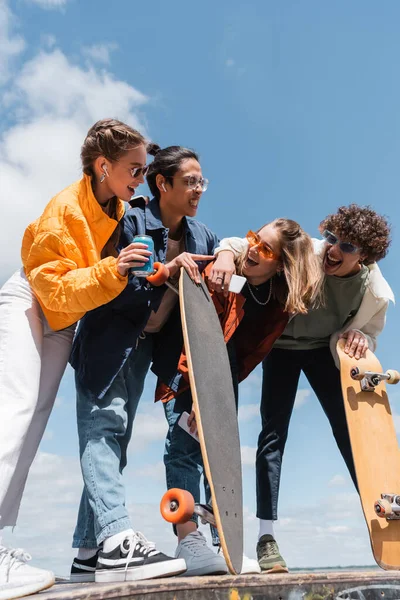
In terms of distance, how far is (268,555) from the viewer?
3500 mm

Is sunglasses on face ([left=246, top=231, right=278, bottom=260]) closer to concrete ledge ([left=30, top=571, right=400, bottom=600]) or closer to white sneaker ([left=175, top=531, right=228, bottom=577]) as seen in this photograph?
white sneaker ([left=175, top=531, right=228, bottom=577])

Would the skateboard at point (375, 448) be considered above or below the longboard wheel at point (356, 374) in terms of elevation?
below

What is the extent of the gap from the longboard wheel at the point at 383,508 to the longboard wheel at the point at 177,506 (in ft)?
5.34

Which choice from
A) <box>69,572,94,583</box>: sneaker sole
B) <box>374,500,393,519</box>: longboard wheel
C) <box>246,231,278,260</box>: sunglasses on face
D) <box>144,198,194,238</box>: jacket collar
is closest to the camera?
<box>69,572,94,583</box>: sneaker sole

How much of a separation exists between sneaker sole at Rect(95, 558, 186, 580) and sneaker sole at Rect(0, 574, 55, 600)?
0.32 m

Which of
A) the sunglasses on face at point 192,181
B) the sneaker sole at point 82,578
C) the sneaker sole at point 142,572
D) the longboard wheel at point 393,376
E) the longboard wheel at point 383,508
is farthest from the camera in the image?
the longboard wheel at point 393,376

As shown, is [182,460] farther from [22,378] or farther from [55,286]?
[55,286]

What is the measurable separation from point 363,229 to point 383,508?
6.08 ft

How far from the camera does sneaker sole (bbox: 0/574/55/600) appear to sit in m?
2.03

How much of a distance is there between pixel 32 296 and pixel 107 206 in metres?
0.64

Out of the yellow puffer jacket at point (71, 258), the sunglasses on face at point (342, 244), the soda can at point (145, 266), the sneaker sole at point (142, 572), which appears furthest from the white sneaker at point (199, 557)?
the sunglasses on face at point (342, 244)

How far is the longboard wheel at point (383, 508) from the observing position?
3539mm

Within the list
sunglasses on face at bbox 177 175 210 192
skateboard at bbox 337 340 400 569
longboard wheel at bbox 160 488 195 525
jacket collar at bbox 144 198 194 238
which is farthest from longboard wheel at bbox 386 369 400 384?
longboard wheel at bbox 160 488 195 525

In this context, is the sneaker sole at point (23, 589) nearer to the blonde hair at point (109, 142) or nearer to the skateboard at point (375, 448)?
the blonde hair at point (109, 142)
